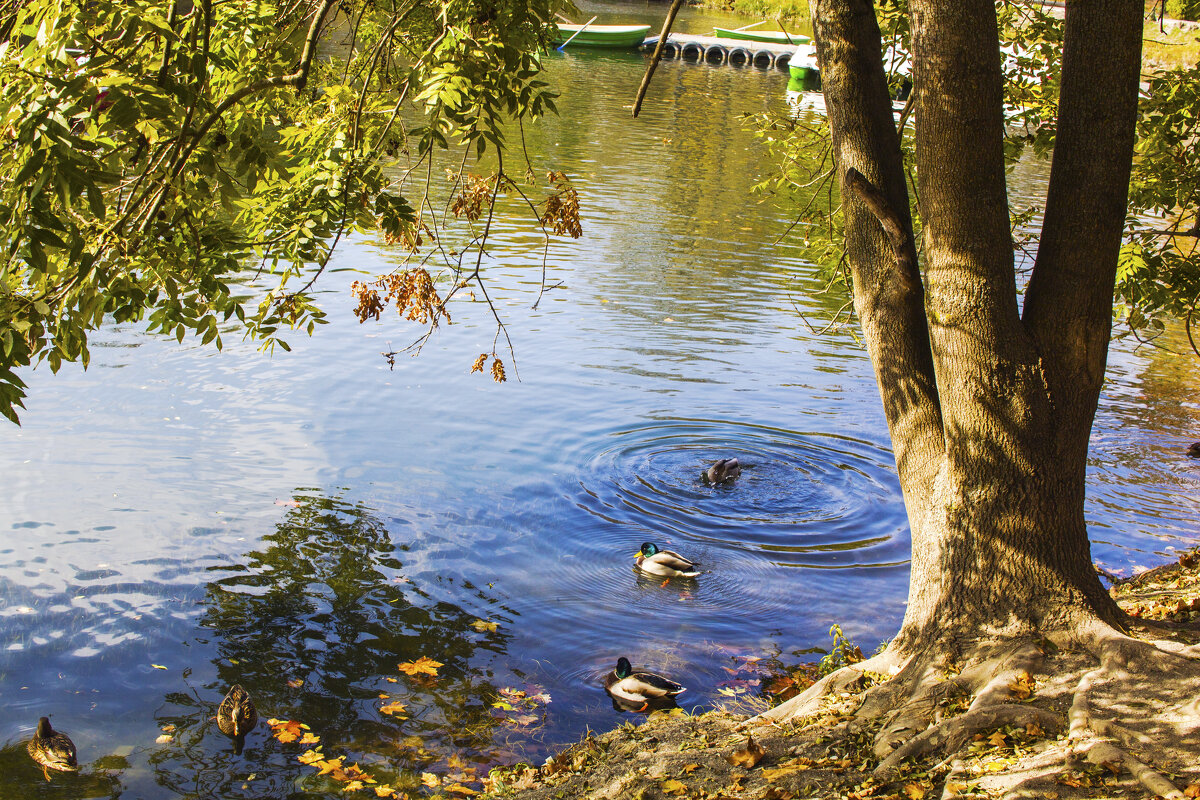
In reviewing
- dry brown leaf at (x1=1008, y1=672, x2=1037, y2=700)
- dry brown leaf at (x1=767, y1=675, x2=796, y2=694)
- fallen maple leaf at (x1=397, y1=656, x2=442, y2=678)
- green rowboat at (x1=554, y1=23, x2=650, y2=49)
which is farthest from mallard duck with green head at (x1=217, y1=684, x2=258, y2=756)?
green rowboat at (x1=554, y1=23, x2=650, y2=49)

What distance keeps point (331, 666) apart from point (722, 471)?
521 centimetres

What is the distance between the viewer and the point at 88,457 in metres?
10.6

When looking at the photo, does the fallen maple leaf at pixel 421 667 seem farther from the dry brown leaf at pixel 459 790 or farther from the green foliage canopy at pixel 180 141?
the green foliage canopy at pixel 180 141

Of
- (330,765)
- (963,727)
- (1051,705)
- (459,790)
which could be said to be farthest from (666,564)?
(1051,705)

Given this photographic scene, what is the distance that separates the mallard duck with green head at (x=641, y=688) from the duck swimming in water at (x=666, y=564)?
5.35 ft

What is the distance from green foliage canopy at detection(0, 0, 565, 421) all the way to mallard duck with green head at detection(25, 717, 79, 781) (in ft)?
10.3

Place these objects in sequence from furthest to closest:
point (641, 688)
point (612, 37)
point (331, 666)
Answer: point (612, 37) → point (331, 666) → point (641, 688)

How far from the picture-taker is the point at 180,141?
4.48m

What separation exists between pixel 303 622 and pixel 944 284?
600 centimetres

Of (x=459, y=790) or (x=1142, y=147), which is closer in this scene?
(x=459, y=790)

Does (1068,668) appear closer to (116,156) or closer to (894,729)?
(894,729)

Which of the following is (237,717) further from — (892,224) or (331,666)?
(892,224)

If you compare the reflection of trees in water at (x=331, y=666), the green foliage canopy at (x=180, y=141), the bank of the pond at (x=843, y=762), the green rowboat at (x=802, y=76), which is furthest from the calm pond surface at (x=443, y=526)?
the green rowboat at (x=802, y=76)

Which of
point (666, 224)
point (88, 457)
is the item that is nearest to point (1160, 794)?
point (88, 457)
